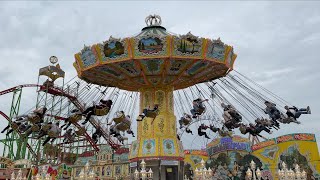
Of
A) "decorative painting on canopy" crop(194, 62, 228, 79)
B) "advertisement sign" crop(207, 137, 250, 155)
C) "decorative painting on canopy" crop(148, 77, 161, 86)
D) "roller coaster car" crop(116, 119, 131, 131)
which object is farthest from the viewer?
"advertisement sign" crop(207, 137, 250, 155)

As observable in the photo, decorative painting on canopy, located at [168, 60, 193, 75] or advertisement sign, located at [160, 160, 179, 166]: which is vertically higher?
decorative painting on canopy, located at [168, 60, 193, 75]

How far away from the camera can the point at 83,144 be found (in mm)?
32250

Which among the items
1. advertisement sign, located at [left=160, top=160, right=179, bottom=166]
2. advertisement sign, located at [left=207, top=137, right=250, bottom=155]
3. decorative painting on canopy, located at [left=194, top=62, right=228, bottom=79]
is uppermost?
decorative painting on canopy, located at [left=194, top=62, right=228, bottom=79]

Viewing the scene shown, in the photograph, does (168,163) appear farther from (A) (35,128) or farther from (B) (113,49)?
(A) (35,128)

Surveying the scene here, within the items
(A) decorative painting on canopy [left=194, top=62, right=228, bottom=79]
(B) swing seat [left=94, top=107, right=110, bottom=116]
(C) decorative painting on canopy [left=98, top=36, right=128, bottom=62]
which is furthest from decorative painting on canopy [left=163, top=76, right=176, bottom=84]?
(B) swing seat [left=94, top=107, right=110, bottom=116]

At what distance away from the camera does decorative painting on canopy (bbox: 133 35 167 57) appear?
1221 cm

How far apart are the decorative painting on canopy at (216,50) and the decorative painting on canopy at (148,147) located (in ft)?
13.4

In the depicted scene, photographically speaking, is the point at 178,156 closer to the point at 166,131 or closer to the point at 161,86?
the point at 166,131

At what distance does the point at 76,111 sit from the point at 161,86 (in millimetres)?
3748

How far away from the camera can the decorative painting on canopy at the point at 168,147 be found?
13.7 metres

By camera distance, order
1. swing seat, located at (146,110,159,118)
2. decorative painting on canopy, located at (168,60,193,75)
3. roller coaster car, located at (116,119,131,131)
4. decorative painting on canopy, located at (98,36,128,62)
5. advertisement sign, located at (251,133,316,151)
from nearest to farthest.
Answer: decorative painting on canopy, located at (98,36,128,62) → swing seat, located at (146,110,159,118) → decorative painting on canopy, located at (168,60,193,75) → roller coaster car, located at (116,119,131,131) → advertisement sign, located at (251,133,316,151)

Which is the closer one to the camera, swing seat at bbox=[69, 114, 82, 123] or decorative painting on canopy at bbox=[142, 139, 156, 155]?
swing seat at bbox=[69, 114, 82, 123]

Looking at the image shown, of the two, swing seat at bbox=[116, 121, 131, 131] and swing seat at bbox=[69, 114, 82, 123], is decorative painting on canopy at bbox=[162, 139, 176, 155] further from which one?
swing seat at bbox=[69, 114, 82, 123]

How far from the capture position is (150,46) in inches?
486
